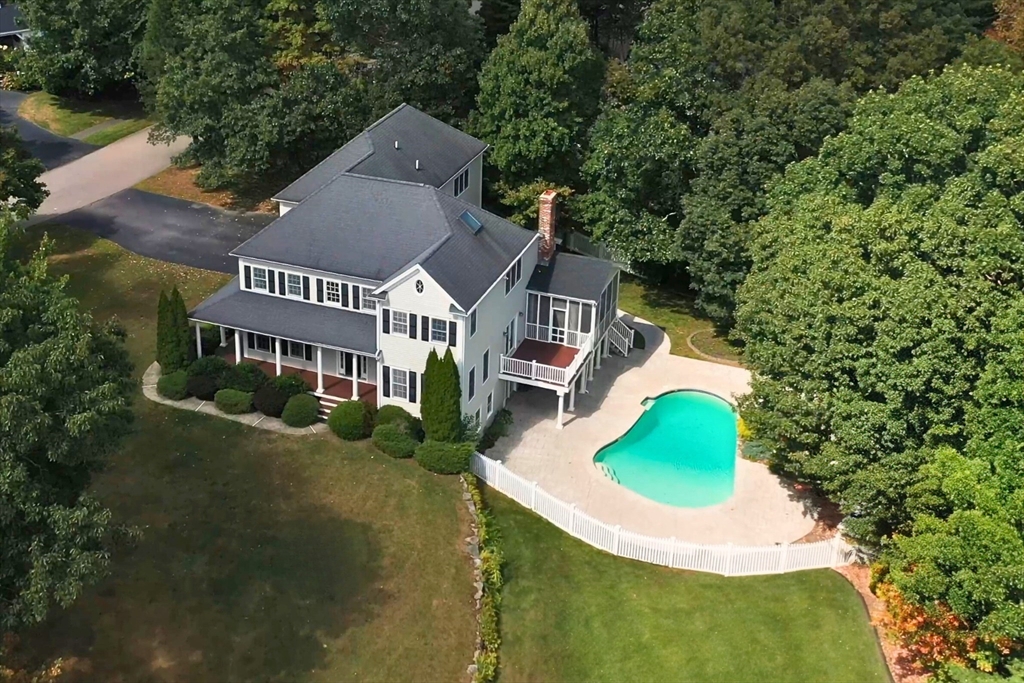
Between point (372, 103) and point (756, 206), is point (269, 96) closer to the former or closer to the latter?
point (372, 103)

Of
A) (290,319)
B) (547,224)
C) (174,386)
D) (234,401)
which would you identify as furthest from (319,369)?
(547,224)

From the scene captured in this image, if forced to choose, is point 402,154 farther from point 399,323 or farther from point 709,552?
point 709,552

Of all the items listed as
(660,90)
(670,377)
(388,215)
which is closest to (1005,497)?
(670,377)

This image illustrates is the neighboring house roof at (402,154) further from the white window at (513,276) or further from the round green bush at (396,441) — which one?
the round green bush at (396,441)

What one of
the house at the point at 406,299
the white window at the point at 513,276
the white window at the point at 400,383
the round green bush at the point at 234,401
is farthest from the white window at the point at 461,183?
the round green bush at the point at 234,401

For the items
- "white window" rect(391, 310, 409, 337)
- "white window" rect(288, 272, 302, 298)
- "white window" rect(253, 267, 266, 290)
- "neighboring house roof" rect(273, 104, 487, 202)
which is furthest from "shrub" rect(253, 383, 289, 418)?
"neighboring house roof" rect(273, 104, 487, 202)

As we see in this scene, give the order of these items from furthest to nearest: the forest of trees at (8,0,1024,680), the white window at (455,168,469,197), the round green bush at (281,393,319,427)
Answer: the white window at (455,168,469,197), the round green bush at (281,393,319,427), the forest of trees at (8,0,1024,680)

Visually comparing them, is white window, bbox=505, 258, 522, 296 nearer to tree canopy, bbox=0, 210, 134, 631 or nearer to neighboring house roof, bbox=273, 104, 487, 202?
neighboring house roof, bbox=273, 104, 487, 202
